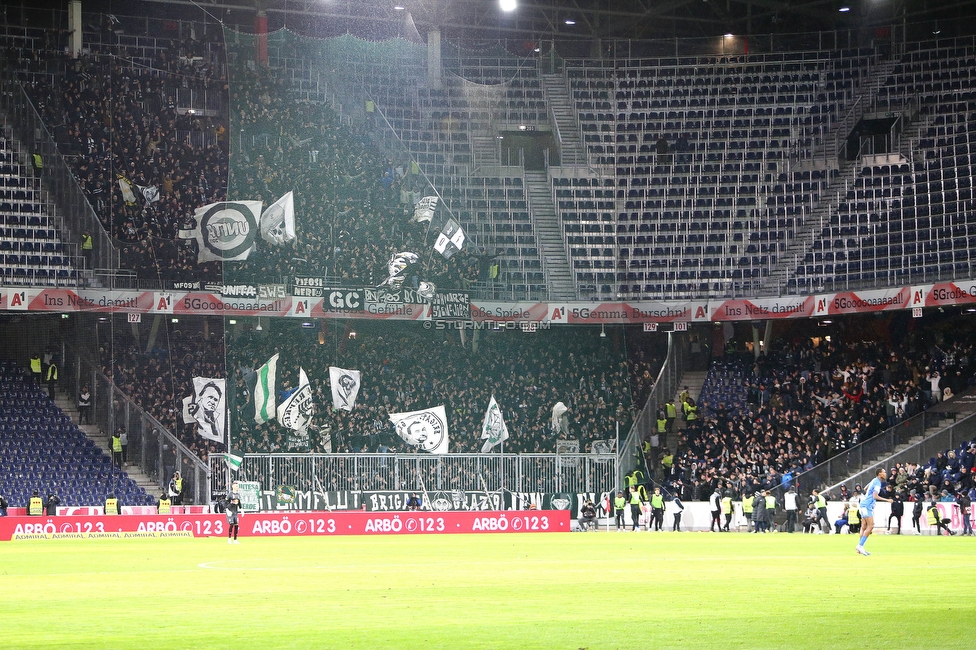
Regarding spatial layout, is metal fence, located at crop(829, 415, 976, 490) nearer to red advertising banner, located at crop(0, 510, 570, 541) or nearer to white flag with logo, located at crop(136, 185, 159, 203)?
red advertising banner, located at crop(0, 510, 570, 541)

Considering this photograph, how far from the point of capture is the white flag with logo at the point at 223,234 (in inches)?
1825

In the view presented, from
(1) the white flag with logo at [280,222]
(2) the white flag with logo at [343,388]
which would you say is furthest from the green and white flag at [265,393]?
(1) the white flag with logo at [280,222]

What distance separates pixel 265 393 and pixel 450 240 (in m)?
10.2

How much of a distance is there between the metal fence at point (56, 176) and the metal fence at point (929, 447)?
26451mm

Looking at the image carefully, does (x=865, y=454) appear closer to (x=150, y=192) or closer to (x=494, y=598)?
(x=150, y=192)

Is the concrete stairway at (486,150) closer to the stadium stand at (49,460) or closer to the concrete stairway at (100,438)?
the concrete stairway at (100,438)

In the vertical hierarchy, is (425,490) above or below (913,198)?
below

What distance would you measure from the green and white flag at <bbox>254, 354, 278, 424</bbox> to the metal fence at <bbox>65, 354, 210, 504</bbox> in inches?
117

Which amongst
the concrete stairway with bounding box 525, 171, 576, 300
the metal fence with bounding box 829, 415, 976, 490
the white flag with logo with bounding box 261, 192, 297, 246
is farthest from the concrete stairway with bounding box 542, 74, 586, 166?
the metal fence with bounding box 829, 415, 976, 490

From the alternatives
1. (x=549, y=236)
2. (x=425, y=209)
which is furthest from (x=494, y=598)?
(x=549, y=236)

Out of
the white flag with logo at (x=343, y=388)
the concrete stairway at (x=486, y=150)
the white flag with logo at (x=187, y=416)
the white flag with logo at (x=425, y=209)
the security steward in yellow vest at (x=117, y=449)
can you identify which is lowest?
the security steward in yellow vest at (x=117, y=449)

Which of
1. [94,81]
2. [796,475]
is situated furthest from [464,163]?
[796,475]

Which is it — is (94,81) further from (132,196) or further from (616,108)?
(616,108)

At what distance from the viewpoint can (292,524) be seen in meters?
40.9
